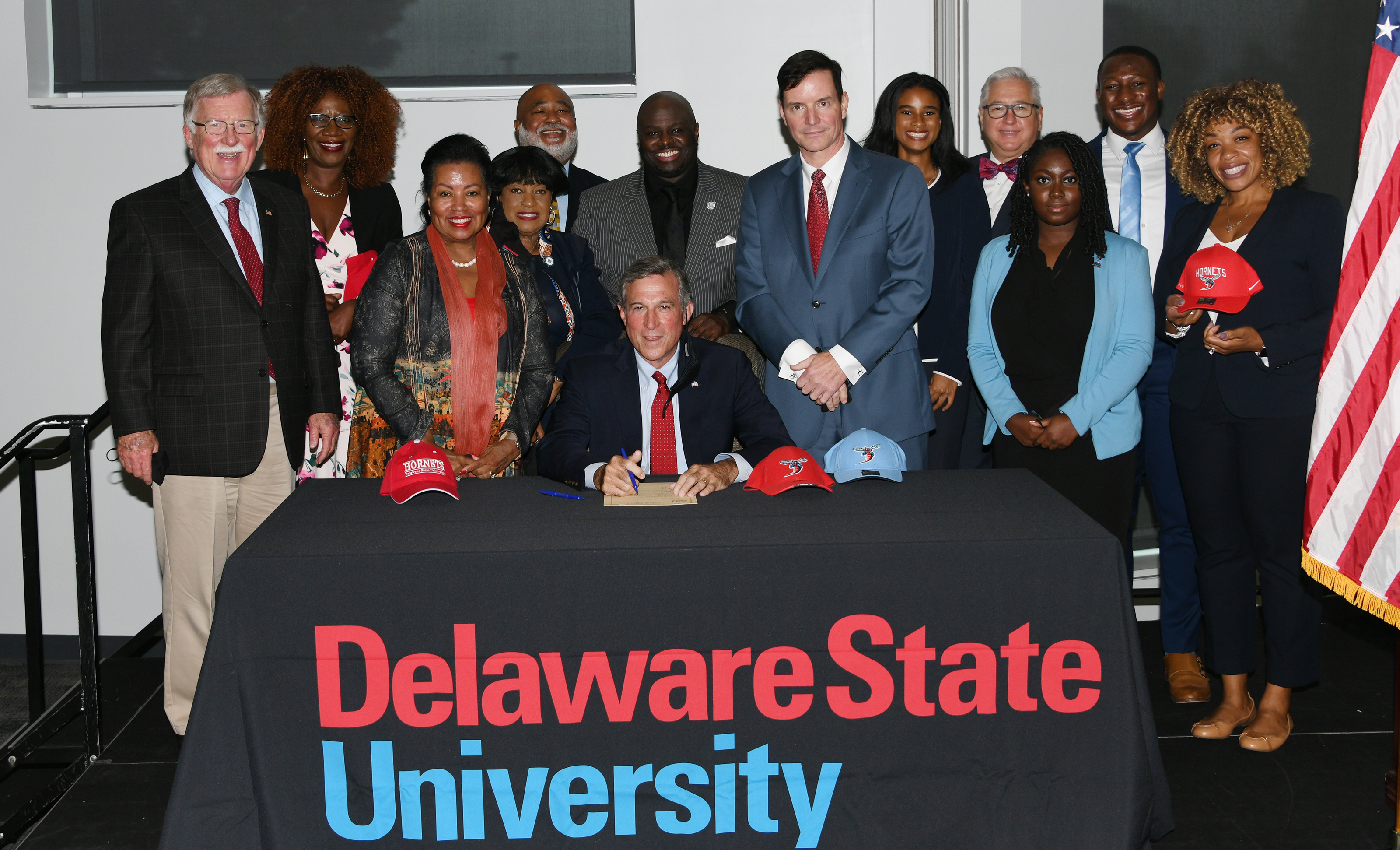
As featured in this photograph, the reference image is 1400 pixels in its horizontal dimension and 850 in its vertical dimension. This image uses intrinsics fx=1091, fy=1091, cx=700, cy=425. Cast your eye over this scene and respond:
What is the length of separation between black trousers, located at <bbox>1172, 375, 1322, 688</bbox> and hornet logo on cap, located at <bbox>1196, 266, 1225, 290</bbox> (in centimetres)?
24

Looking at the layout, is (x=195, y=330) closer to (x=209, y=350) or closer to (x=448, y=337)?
(x=209, y=350)

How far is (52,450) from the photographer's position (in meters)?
3.57

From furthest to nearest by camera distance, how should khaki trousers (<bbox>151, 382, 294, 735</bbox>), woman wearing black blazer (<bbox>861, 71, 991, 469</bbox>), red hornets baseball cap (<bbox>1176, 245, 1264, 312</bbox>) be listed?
woman wearing black blazer (<bbox>861, 71, 991, 469</bbox>)
khaki trousers (<bbox>151, 382, 294, 735</bbox>)
red hornets baseball cap (<bbox>1176, 245, 1264, 312</bbox>)

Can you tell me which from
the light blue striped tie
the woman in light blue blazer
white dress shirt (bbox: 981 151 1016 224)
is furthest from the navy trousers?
white dress shirt (bbox: 981 151 1016 224)

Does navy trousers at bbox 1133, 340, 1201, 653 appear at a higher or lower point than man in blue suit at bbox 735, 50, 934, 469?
lower

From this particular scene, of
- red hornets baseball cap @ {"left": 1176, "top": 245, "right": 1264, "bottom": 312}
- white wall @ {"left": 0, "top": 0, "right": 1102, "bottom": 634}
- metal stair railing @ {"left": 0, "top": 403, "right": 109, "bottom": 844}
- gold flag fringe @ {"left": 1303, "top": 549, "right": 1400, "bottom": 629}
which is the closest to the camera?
gold flag fringe @ {"left": 1303, "top": 549, "right": 1400, "bottom": 629}

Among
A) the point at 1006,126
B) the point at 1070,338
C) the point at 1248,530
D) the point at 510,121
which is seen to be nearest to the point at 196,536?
the point at 510,121

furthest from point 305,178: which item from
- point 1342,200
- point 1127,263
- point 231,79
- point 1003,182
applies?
point 1342,200

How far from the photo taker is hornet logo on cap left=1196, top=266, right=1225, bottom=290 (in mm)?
3131

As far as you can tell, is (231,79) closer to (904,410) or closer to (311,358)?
(311,358)

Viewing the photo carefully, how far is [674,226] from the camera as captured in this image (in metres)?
4.00

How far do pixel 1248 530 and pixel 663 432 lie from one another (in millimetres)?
1815

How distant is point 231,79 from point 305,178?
0.79 meters

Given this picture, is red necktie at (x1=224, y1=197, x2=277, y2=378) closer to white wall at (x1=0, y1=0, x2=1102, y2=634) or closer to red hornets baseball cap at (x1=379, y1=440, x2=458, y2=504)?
red hornets baseball cap at (x1=379, y1=440, x2=458, y2=504)
